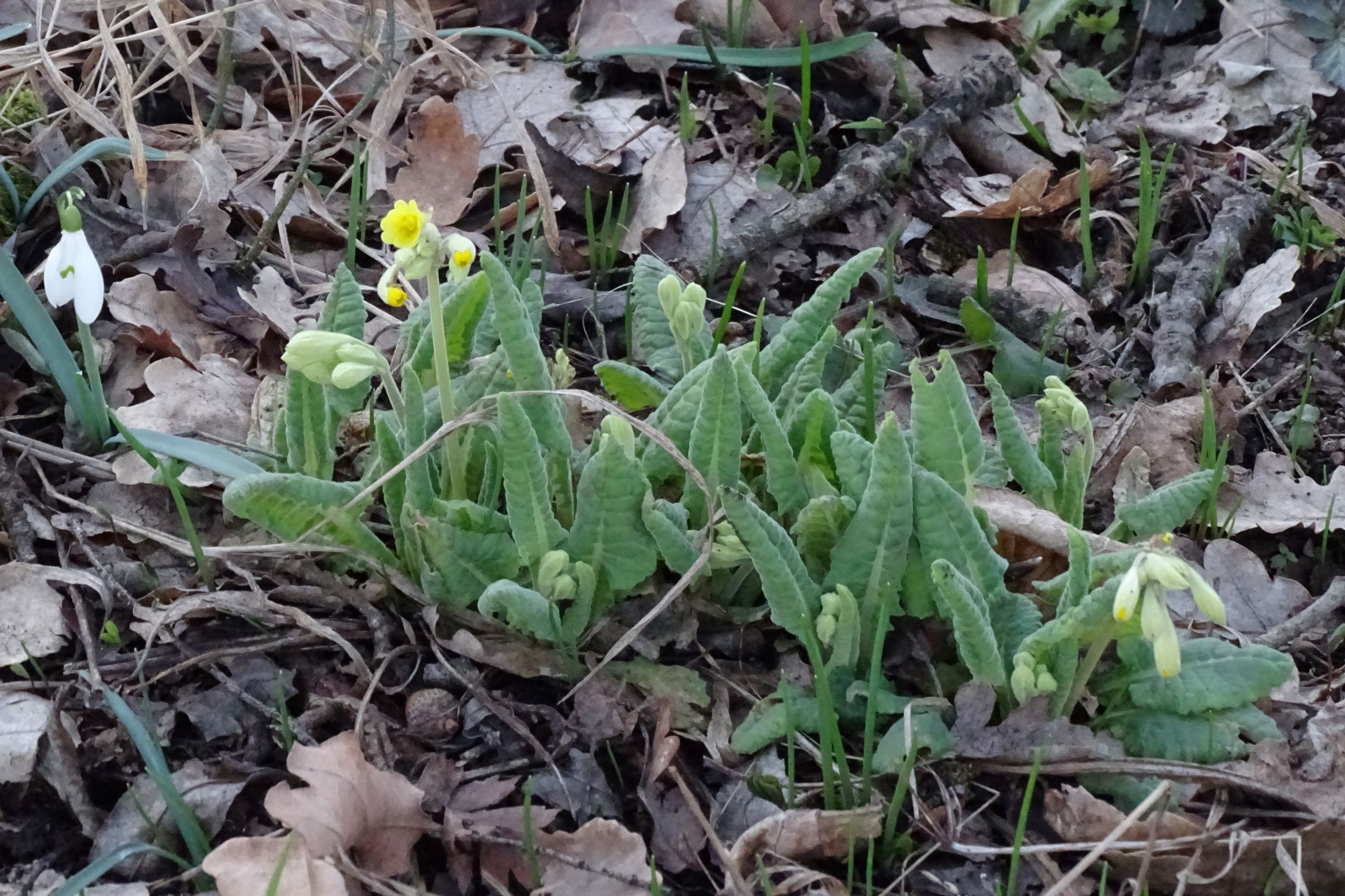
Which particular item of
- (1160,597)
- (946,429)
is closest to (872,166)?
(946,429)

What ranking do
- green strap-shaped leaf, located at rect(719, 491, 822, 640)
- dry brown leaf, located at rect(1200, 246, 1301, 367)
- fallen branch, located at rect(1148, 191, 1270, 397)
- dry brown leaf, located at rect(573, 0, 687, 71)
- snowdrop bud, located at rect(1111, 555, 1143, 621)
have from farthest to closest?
dry brown leaf, located at rect(573, 0, 687, 71) → dry brown leaf, located at rect(1200, 246, 1301, 367) → fallen branch, located at rect(1148, 191, 1270, 397) → green strap-shaped leaf, located at rect(719, 491, 822, 640) → snowdrop bud, located at rect(1111, 555, 1143, 621)

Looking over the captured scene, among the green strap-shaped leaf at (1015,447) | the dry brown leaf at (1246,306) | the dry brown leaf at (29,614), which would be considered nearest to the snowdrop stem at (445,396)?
the dry brown leaf at (29,614)

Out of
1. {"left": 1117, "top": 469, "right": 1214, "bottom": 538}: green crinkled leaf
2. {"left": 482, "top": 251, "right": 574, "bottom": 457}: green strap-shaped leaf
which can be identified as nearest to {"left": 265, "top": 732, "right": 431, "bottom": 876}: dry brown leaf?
{"left": 482, "top": 251, "right": 574, "bottom": 457}: green strap-shaped leaf

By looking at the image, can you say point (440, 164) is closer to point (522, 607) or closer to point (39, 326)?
point (39, 326)

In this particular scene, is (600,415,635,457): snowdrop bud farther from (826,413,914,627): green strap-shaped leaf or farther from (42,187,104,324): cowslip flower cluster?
(42,187,104,324): cowslip flower cluster

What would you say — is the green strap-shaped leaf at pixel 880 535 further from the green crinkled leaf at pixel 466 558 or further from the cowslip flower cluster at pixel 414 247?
the cowslip flower cluster at pixel 414 247

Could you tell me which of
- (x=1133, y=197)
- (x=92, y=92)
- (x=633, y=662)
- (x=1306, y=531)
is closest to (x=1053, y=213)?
(x=1133, y=197)

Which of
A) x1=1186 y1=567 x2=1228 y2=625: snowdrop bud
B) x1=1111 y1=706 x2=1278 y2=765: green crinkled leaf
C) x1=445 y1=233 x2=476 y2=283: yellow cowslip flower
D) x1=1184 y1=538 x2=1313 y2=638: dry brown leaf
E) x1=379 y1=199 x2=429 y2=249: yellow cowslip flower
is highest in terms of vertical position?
x1=379 y1=199 x2=429 y2=249: yellow cowslip flower

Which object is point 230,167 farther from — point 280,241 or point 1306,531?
point 1306,531
